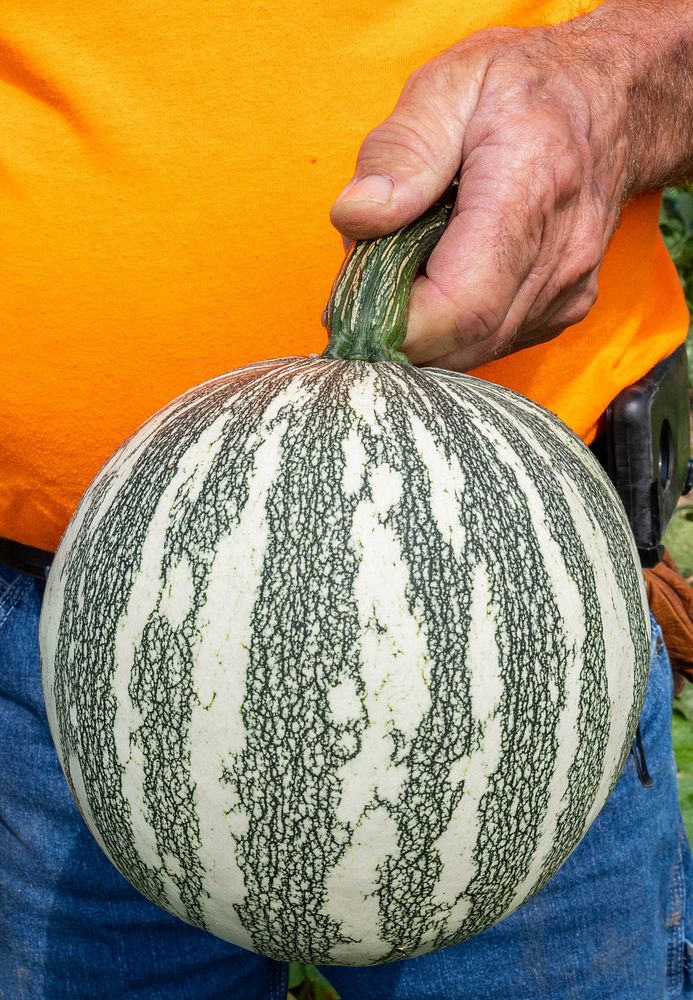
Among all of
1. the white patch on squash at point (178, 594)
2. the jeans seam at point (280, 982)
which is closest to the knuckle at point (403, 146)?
the white patch on squash at point (178, 594)

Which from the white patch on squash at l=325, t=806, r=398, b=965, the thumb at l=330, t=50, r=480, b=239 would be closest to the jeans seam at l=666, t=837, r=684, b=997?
the white patch on squash at l=325, t=806, r=398, b=965

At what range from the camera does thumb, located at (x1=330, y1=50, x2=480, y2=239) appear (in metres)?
1.23

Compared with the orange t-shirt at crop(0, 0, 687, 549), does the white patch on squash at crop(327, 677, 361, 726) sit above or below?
below

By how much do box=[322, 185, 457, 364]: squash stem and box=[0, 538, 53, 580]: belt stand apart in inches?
29.0

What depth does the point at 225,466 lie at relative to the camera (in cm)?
114

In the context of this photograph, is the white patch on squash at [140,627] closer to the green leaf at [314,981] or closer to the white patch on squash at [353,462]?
the white patch on squash at [353,462]

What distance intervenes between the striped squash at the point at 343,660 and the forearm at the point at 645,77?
705 millimetres

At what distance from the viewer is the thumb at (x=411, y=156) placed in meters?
1.23

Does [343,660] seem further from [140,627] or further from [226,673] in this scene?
[140,627]

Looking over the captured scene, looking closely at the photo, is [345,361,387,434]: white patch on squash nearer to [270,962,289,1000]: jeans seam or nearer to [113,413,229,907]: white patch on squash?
[113,413,229,907]: white patch on squash

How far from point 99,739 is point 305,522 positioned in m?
0.37

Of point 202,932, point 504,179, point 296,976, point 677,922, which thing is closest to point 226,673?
point 504,179

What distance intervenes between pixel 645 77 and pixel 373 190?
0.75 meters

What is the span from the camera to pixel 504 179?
1314 mm
